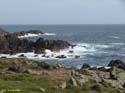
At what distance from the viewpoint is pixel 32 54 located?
92125mm

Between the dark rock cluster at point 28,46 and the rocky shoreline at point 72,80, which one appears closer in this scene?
the rocky shoreline at point 72,80

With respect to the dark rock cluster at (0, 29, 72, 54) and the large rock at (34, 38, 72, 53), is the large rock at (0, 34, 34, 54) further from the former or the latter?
the large rock at (34, 38, 72, 53)

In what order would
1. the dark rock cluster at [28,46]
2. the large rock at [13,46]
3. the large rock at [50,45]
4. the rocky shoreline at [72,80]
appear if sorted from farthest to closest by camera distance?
the large rock at [50,45] → the dark rock cluster at [28,46] → the large rock at [13,46] → the rocky shoreline at [72,80]

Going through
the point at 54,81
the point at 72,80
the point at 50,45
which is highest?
the point at 72,80

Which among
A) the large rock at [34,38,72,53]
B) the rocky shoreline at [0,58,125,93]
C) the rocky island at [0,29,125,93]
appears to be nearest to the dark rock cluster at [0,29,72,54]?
the large rock at [34,38,72,53]

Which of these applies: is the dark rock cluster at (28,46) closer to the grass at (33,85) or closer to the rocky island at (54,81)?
the rocky island at (54,81)

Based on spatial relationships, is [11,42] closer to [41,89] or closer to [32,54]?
[32,54]

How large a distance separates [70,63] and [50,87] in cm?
4158

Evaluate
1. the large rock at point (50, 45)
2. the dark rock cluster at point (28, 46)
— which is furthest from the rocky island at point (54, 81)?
the large rock at point (50, 45)

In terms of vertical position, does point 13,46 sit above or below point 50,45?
below

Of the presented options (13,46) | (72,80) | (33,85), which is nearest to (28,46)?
(13,46)

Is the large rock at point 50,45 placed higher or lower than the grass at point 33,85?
lower

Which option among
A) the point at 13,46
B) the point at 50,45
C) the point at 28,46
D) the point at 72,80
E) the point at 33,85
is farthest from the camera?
the point at 13,46

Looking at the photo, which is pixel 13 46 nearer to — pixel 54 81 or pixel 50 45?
pixel 50 45
